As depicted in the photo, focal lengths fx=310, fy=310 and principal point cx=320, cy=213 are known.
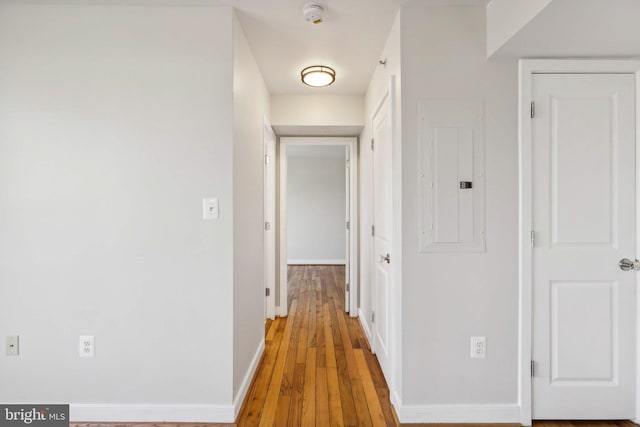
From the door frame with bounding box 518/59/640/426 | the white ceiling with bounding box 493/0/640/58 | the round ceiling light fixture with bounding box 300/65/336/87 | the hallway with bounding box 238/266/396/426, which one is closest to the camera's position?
the white ceiling with bounding box 493/0/640/58

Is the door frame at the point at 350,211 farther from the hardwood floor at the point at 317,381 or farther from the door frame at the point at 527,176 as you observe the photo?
the door frame at the point at 527,176

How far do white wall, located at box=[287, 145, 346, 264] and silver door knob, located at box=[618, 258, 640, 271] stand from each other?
528 cm

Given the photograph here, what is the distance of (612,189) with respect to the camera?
176cm

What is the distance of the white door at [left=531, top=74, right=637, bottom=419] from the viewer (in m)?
1.75

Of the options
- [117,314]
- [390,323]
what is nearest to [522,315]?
[390,323]

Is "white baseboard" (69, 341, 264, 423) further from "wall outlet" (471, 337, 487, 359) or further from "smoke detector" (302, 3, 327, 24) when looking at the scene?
"smoke detector" (302, 3, 327, 24)

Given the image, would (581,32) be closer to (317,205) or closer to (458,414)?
(458,414)

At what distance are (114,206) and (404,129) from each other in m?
1.72

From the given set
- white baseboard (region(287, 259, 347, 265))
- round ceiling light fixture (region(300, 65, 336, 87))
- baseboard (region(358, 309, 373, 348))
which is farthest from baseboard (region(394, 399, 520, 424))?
white baseboard (region(287, 259, 347, 265))

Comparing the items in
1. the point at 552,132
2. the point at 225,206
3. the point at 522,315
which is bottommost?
the point at 522,315

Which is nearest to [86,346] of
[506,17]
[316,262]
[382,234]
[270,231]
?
[270,231]

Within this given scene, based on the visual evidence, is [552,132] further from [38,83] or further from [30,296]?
[30,296]

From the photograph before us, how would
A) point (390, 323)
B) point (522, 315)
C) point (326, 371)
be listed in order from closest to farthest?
point (522, 315), point (390, 323), point (326, 371)

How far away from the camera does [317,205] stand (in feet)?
22.6
